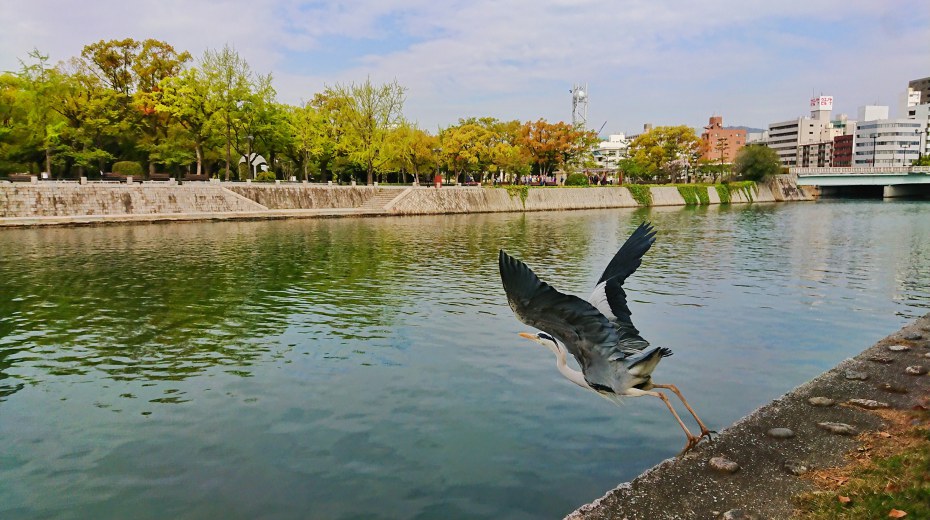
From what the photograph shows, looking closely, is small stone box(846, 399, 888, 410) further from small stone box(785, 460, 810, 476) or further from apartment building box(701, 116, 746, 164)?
apartment building box(701, 116, 746, 164)

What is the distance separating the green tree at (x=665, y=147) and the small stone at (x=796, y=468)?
8529cm

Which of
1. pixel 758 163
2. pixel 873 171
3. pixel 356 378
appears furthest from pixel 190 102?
Answer: pixel 873 171

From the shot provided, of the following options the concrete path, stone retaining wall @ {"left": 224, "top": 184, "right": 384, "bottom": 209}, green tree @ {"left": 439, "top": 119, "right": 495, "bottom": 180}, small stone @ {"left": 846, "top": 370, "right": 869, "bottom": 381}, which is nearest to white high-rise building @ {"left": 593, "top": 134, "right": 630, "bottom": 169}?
green tree @ {"left": 439, "top": 119, "right": 495, "bottom": 180}

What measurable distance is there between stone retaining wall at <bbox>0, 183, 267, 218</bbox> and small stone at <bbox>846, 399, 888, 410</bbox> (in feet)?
151

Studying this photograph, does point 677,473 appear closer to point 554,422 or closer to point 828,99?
point 554,422

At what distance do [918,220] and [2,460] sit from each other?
56.3 metres

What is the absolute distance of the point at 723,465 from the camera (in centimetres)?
620

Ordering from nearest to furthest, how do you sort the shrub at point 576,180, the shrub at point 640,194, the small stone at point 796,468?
the small stone at point 796,468 < the shrub at point 640,194 < the shrub at point 576,180

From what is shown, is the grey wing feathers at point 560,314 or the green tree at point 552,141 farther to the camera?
the green tree at point 552,141

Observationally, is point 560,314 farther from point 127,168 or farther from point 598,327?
point 127,168

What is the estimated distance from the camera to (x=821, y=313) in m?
15.4

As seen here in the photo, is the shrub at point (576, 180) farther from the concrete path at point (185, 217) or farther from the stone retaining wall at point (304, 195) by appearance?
the concrete path at point (185, 217)

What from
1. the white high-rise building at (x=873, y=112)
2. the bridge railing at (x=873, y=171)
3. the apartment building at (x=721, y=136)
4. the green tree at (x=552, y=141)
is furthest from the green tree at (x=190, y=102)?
the white high-rise building at (x=873, y=112)

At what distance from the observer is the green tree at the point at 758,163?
3452 inches
